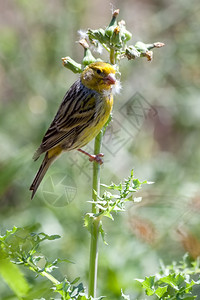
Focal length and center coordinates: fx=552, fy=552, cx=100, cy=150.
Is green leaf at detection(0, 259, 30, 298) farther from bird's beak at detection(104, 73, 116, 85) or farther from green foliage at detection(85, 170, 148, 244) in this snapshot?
bird's beak at detection(104, 73, 116, 85)

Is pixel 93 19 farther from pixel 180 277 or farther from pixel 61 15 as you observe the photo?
pixel 180 277

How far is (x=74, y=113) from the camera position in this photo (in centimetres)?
409

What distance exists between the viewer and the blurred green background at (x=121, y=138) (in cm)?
470

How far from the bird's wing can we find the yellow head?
0.07m

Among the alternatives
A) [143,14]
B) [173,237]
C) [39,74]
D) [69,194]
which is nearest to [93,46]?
[69,194]

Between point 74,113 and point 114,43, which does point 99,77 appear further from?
point 114,43

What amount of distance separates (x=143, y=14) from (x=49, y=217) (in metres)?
3.83

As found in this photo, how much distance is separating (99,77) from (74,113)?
50cm

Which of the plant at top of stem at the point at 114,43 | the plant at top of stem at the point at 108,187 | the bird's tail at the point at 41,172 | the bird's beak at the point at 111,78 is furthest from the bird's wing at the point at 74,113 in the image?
the plant at top of stem at the point at 114,43

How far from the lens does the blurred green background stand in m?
4.70

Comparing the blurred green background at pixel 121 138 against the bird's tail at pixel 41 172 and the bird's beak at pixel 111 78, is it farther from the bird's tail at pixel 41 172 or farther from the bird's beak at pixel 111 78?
the bird's beak at pixel 111 78

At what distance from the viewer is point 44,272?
2.48 meters

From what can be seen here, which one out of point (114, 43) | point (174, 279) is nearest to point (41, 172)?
point (114, 43)

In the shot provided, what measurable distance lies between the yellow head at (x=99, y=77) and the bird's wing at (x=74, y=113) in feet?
0.23
